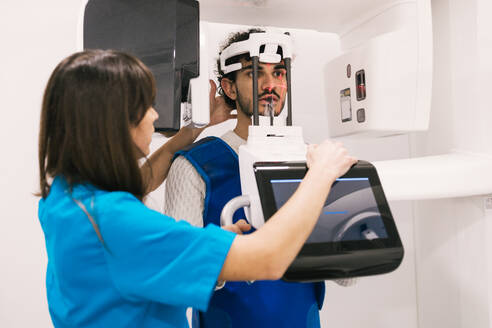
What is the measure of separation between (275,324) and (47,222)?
0.88 meters

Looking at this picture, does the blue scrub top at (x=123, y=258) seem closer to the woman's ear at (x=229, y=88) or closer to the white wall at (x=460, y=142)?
the woman's ear at (x=229, y=88)

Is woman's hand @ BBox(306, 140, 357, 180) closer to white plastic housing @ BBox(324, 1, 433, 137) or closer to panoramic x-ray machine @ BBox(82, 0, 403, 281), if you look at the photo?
panoramic x-ray machine @ BBox(82, 0, 403, 281)

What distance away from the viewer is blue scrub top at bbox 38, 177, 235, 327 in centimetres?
73

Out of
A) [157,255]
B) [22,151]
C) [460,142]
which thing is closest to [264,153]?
[157,255]

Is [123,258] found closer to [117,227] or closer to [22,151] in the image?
[117,227]

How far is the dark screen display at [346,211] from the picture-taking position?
95 cm

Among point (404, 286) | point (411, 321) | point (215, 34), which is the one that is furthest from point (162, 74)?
point (411, 321)

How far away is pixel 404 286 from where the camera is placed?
2.24 m

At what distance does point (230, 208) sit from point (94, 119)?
1.32 feet

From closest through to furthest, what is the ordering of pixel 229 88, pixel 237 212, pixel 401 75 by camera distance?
pixel 401 75 < pixel 237 212 < pixel 229 88

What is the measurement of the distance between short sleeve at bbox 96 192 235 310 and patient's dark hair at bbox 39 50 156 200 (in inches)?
3.2

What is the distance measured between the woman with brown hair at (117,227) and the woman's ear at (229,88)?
0.79 metres

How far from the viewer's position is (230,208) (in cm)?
101

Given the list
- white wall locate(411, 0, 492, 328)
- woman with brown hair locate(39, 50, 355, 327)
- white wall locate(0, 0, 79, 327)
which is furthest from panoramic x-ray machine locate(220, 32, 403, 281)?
white wall locate(0, 0, 79, 327)
